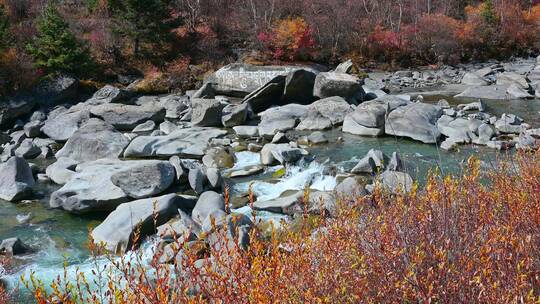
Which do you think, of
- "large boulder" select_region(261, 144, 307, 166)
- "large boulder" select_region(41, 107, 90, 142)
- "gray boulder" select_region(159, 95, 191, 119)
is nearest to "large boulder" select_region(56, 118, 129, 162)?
"large boulder" select_region(41, 107, 90, 142)

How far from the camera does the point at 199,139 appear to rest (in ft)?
50.8

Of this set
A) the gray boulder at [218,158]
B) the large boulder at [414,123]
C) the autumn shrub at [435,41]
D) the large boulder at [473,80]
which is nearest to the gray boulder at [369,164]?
the large boulder at [414,123]

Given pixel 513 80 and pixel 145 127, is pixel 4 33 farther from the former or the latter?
pixel 513 80

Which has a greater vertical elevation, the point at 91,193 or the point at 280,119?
the point at 91,193

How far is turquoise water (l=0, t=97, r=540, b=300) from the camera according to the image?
8.94 metres

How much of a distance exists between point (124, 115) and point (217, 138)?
4.46 m

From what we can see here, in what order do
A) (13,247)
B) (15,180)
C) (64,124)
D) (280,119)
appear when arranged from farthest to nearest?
(64,124)
(280,119)
(15,180)
(13,247)

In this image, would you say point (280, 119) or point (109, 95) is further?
point (109, 95)

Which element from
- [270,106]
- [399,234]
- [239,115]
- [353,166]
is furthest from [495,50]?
[399,234]

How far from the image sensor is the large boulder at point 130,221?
353 inches

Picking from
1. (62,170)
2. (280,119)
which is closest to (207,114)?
(280,119)

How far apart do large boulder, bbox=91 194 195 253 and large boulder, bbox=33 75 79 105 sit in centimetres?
1355

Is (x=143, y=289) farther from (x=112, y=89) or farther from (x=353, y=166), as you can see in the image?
(x=112, y=89)

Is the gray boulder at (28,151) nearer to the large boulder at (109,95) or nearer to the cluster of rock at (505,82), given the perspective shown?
the large boulder at (109,95)
